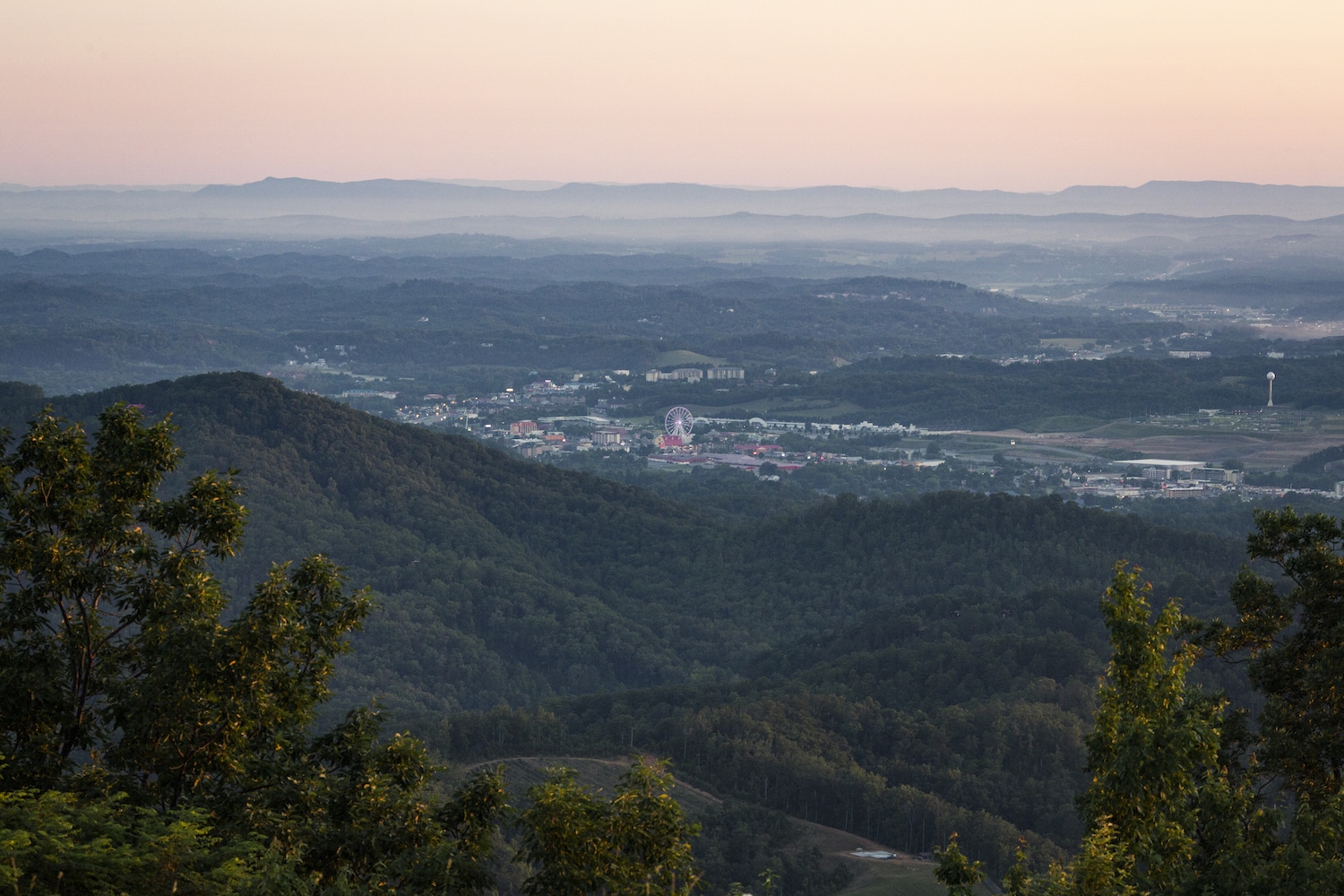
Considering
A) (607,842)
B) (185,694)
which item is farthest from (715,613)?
(607,842)

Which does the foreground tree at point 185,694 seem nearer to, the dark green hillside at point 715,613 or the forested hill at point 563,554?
the dark green hillside at point 715,613

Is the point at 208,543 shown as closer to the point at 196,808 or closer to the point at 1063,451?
the point at 196,808

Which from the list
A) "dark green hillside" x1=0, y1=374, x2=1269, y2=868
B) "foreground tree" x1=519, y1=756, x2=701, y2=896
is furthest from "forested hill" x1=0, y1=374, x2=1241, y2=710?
"foreground tree" x1=519, y1=756, x2=701, y2=896

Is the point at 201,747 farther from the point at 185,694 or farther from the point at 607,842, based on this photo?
the point at 607,842

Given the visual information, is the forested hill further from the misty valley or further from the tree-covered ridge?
the tree-covered ridge

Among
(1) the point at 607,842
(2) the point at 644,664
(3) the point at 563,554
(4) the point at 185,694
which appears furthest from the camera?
(3) the point at 563,554

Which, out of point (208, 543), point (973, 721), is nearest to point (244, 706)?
point (208, 543)

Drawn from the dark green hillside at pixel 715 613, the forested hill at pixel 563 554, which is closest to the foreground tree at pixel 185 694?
the dark green hillside at pixel 715 613

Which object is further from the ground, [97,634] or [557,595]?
[97,634]
